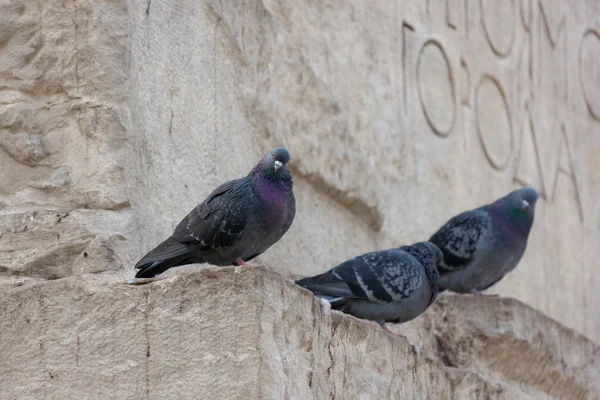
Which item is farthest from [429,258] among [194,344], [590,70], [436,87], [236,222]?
[590,70]

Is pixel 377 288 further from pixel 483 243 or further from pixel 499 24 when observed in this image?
pixel 499 24

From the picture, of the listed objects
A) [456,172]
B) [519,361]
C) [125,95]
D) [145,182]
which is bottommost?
[519,361]

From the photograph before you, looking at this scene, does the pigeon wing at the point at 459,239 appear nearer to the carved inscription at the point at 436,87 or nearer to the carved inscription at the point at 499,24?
the carved inscription at the point at 436,87

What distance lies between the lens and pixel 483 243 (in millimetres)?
8414

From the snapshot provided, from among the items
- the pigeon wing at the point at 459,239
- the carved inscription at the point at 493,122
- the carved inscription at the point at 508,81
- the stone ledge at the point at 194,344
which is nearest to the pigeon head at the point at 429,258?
the stone ledge at the point at 194,344

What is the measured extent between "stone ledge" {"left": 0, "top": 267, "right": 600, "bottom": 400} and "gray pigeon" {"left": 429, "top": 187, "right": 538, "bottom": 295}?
180 centimetres

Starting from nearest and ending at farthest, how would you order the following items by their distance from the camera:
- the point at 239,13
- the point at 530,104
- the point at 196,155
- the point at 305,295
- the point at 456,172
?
the point at 305,295 → the point at 196,155 → the point at 239,13 → the point at 456,172 → the point at 530,104

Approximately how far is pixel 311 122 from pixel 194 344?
10.4 feet

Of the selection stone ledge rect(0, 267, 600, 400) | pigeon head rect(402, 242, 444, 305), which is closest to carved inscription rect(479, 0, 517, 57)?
pigeon head rect(402, 242, 444, 305)

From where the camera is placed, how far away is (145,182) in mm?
6762

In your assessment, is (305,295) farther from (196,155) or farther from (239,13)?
(239,13)

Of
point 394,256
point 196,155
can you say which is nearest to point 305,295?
point 394,256

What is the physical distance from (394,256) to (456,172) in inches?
126

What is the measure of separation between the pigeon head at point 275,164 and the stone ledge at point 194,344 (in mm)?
738
